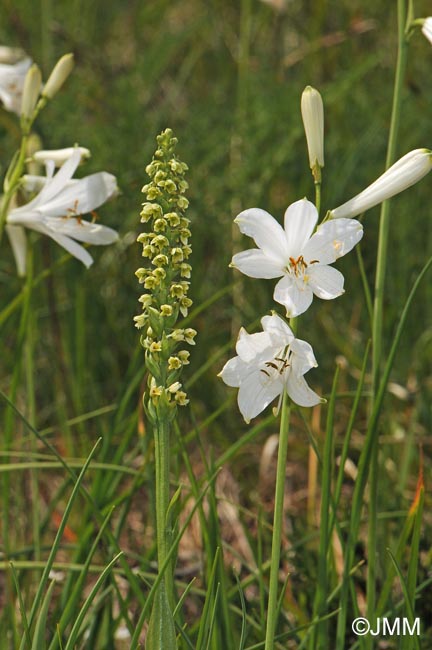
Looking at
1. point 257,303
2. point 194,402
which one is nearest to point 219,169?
point 257,303

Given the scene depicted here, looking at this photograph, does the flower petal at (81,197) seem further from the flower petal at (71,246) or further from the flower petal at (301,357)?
the flower petal at (301,357)

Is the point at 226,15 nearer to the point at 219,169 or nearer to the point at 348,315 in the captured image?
the point at 219,169

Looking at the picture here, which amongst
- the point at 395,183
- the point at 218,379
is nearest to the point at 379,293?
the point at 395,183

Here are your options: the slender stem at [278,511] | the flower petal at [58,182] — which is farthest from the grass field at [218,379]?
the flower petal at [58,182]

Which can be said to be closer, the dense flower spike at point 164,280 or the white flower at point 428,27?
the dense flower spike at point 164,280

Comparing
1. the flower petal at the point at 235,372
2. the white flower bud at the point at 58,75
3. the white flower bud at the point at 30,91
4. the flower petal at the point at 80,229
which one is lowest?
the flower petal at the point at 235,372

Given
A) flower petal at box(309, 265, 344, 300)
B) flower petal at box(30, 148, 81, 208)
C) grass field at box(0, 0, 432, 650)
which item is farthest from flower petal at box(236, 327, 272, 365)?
flower petal at box(30, 148, 81, 208)
